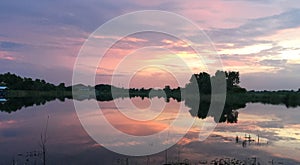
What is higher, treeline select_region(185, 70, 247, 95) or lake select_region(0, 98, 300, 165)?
treeline select_region(185, 70, 247, 95)

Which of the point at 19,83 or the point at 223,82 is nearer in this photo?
the point at 223,82

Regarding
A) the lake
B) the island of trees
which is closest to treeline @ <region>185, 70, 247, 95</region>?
the island of trees

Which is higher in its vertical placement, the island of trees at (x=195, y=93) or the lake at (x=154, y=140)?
the island of trees at (x=195, y=93)

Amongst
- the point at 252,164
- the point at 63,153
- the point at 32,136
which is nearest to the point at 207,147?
the point at 252,164

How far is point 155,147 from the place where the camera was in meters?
11.2

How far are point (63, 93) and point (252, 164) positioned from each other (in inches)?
3228

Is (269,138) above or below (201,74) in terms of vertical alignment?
below

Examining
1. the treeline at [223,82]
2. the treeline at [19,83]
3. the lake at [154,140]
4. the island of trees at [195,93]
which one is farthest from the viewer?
the treeline at [19,83]

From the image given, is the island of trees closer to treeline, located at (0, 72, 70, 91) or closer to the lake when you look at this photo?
treeline, located at (0, 72, 70, 91)

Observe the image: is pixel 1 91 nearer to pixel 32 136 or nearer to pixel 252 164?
pixel 32 136

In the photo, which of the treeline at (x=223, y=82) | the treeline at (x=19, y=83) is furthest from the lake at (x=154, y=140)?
the treeline at (x=19, y=83)

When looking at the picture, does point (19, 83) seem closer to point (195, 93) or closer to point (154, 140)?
point (195, 93)

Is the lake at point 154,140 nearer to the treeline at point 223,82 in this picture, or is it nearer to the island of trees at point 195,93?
the island of trees at point 195,93

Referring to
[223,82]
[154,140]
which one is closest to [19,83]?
[223,82]
